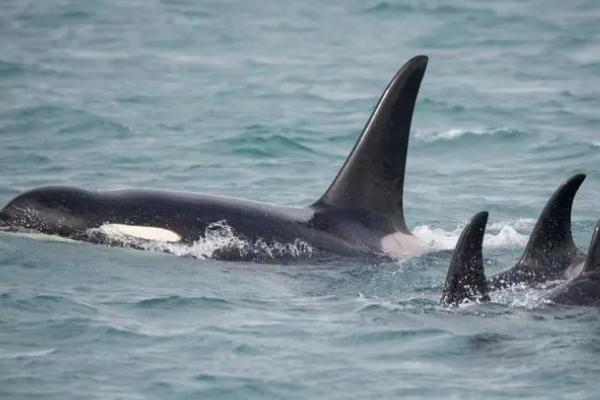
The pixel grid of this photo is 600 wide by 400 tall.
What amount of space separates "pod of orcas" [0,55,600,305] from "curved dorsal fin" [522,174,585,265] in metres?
2.01

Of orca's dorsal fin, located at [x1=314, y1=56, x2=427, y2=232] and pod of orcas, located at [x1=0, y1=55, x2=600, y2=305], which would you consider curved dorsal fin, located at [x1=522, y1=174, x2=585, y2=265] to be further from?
orca's dorsal fin, located at [x1=314, y1=56, x2=427, y2=232]

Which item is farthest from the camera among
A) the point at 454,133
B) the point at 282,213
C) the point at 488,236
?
the point at 454,133

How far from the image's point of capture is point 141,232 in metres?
13.2

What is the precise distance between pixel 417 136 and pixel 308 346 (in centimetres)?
1209

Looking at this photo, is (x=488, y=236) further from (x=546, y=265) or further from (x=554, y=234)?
(x=554, y=234)

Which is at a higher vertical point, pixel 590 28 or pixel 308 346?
pixel 590 28

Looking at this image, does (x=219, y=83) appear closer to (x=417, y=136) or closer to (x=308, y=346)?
(x=417, y=136)

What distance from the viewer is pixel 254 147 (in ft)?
69.7

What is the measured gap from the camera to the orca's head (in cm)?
1333

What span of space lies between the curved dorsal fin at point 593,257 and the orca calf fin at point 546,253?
1.83 ft

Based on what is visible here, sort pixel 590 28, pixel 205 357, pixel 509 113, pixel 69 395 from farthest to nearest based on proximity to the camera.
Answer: pixel 590 28 < pixel 509 113 < pixel 205 357 < pixel 69 395

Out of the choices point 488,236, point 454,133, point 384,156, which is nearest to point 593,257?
point 384,156

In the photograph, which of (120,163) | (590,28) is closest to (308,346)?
(120,163)

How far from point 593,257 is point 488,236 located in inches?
161
